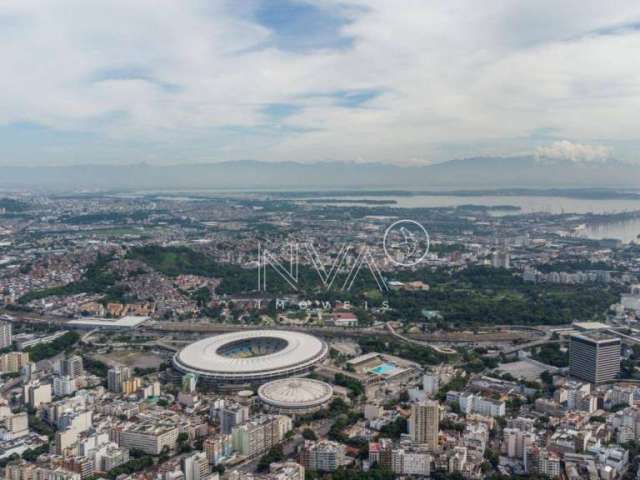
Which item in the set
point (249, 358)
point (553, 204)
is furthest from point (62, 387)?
point (553, 204)

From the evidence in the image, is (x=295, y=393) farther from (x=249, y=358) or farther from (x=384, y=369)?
(x=384, y=369)

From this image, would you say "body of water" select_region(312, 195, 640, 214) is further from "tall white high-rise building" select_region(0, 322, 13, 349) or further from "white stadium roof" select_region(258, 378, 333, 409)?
"tall white high-rise building" select_region(0, 322, 13, 349)

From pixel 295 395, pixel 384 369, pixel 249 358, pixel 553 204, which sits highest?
pixel 553 204

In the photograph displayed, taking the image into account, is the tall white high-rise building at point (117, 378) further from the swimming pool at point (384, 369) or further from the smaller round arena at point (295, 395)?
the swimming pool at point (384, 369)

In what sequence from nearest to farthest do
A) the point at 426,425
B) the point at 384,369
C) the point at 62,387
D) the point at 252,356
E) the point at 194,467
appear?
the point at 194,467
the point at 426,425
the point at 62,387
the point at 384,369
the point at 252,356

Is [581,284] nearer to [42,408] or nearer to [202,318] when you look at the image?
[202,318]

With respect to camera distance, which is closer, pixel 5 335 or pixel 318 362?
pixel 318 362

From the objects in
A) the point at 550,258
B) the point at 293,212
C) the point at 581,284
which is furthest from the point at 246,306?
the point at 293,212
